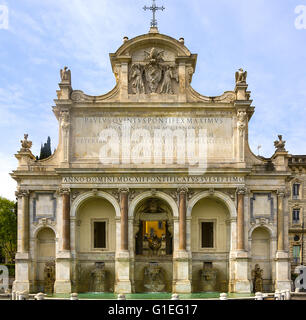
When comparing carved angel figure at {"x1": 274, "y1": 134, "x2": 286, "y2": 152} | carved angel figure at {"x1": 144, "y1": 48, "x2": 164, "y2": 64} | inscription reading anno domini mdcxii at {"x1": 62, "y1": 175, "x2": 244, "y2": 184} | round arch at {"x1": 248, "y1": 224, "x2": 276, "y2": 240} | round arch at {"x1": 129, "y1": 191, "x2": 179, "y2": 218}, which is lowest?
round arch at {"x1": 248, "y1": 224, "x2": 276, "y2": 240}

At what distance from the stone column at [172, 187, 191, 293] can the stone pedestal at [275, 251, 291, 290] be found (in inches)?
232

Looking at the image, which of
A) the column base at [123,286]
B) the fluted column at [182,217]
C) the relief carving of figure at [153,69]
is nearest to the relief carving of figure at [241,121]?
the fluted column at [182,217]

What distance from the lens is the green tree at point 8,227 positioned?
5936 cm

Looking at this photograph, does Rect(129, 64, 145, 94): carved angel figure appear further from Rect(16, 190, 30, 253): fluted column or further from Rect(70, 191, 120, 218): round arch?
Rect(16, 190, 30, 253): fluted column

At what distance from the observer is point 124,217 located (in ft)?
105

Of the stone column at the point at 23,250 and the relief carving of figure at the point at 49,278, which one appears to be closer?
the stone column at the point at 23,250

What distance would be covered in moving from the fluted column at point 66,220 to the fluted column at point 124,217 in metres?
3.49

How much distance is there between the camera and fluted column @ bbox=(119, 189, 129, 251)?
32.0 metres

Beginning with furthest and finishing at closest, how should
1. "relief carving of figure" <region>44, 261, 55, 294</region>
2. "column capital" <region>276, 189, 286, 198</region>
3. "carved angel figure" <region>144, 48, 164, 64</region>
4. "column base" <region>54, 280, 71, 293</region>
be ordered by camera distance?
1. "carved angel figure" <region>144, 48, 164, 64</region>
2. "column capital" <region>276, 189, 286, 198</region>
3. "relief carving of figure" <region>44, 261, 55, 294</region>
4. "column base" <region>54, 280, 71, 293</region>

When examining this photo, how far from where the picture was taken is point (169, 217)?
34188 millimetres

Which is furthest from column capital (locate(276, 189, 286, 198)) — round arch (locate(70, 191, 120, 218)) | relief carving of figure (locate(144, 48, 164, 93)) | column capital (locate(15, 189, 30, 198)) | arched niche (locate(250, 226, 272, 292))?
column capital (locate(15, 189, 30, 198))

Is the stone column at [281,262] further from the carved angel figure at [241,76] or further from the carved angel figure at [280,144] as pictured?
the carved angel figure at [241,76]
